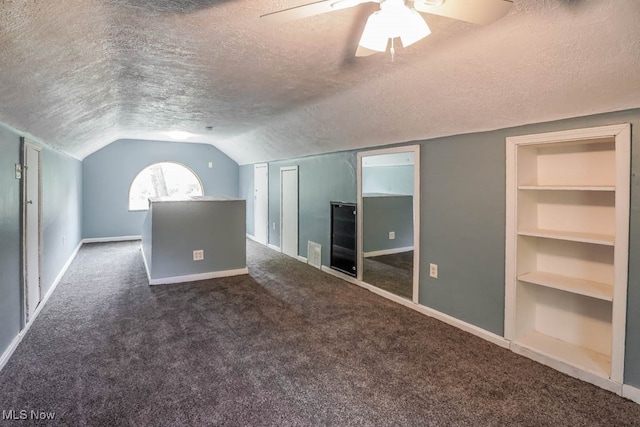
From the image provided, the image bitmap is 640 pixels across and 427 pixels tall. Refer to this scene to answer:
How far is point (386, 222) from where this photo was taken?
5980mm

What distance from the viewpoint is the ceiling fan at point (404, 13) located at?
1.23 meters

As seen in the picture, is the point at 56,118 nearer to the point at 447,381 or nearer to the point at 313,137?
the point at 313,137

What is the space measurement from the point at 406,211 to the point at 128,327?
181 inches

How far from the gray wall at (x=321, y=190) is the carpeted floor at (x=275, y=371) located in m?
1.46

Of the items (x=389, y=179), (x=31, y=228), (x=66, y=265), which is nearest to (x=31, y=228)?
(x=31, y=228)

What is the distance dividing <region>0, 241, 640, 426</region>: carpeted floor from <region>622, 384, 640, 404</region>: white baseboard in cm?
5

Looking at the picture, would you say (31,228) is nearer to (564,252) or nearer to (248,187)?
(564,252)

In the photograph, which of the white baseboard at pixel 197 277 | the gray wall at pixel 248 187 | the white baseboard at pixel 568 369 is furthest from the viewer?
the gray wall at pixel 248 187

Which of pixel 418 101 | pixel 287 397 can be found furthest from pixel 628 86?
pixel 287 397

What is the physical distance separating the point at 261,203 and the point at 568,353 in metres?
5.68

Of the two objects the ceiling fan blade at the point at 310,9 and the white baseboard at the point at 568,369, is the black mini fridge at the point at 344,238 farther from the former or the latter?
the ceiling fan blade at the point at 310,9

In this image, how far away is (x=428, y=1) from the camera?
1230 mm

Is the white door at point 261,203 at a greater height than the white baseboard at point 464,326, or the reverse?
the white door at point 261,203

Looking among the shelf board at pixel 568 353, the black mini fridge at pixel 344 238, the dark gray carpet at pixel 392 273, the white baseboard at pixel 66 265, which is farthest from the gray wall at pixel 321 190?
the white baseboard at pixel 66 265
